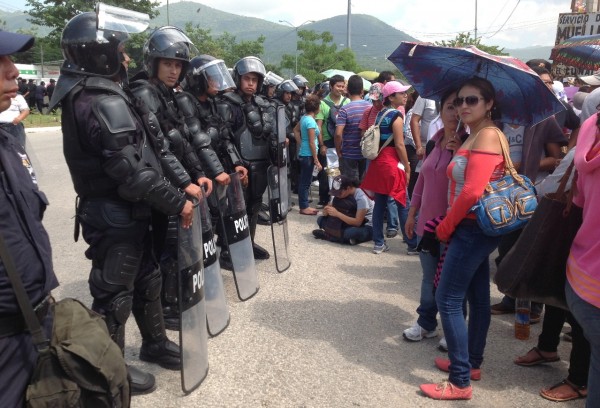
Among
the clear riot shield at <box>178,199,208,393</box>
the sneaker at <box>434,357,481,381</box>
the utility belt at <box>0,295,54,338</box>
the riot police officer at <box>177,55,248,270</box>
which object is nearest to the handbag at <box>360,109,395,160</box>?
the riot police officer at <box>177,55,248,270</box>

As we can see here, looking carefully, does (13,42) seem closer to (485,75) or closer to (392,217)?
(485,75)

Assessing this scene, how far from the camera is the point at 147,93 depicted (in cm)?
342

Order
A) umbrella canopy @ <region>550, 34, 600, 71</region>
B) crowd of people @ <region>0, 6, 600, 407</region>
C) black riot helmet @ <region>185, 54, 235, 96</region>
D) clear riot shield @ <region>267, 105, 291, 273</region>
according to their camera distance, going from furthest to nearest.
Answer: umbrella canopy @ <region>550, 34, 600, 71</region> → clear riot shield @ <region>267, 105, 291, 273</region> → black riot helmet @ <region>185, 54, 235, 96</region> → crowd of people @ <region>0, 6, 600, 407</region>

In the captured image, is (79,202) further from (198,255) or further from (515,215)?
(515,215)

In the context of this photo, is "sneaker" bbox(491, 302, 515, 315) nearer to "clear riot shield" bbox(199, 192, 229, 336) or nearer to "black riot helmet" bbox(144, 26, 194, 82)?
"clear riot shield" bbox(199, 192, 229, 336)

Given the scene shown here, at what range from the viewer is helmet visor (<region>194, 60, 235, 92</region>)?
15.6 ft

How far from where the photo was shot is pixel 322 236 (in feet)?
21.6

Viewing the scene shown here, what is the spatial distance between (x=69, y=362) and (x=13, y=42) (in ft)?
3.42

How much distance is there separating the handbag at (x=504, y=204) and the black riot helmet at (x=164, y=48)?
215 cm

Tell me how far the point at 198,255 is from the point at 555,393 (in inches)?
87.9

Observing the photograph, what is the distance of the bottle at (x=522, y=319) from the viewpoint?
3.75 m

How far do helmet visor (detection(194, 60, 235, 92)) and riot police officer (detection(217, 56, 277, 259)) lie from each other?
0.73 ft

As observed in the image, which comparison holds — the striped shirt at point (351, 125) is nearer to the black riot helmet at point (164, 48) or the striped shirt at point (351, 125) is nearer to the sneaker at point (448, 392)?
the black riot helmet at point (164, 48)

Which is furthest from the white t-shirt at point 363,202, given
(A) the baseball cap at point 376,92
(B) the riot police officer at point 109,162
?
(B) the riot police officer at point 109,162
